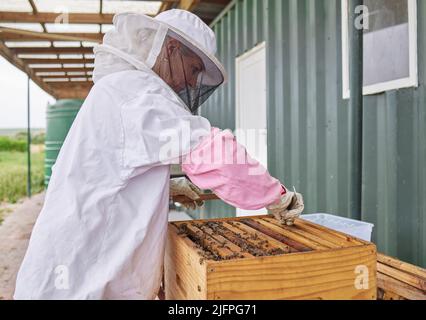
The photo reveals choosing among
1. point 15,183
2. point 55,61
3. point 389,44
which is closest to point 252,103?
point 389,44

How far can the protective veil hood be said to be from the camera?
1.38m

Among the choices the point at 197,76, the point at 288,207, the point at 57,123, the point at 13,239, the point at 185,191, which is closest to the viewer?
the point at 288,207

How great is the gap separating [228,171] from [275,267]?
30 centimetres

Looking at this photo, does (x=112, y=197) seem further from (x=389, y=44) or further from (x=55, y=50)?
(x=55, y=50)

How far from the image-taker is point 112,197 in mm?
1217

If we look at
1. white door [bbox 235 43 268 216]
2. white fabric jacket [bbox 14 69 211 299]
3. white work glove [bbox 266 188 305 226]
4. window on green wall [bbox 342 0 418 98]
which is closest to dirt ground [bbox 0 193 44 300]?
white door [bbox 235 43 268 216]

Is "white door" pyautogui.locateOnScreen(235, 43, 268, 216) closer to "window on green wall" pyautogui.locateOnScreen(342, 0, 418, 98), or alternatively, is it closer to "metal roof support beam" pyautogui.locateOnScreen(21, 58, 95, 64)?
"window on green wall" pyautogui.locateOnScreen(342, 0, 418, 98)

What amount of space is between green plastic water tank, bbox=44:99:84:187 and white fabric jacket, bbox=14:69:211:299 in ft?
23.7

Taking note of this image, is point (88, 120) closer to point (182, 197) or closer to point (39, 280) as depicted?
point (39, 280)

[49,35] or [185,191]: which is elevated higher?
[49,35]

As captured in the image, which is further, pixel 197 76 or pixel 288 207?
pixel 197 76

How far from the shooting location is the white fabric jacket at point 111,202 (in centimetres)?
119

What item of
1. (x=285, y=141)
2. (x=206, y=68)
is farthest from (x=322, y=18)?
(x=206, y=68)
